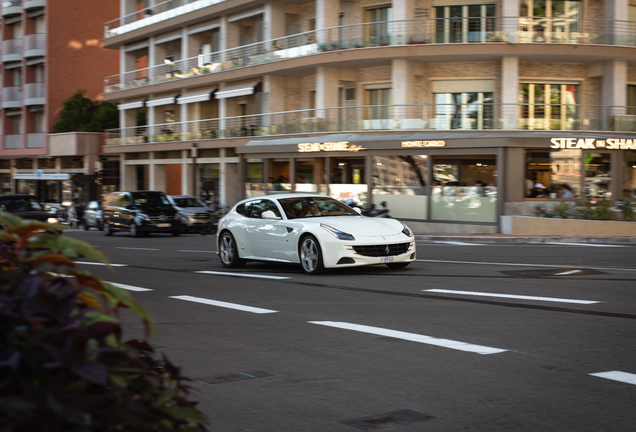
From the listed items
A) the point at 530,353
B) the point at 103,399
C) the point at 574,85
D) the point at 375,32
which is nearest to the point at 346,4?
the point at 375,32

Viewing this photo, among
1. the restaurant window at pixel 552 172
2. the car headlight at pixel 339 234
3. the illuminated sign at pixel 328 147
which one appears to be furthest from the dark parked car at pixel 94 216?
the car headlight at pixel 339 234

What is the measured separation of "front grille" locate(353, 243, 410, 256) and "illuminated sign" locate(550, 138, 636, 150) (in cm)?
1655

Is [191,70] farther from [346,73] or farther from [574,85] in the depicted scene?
[574,85]

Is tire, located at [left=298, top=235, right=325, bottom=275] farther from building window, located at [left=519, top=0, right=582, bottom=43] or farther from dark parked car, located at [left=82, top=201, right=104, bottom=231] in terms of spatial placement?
dark parked car, located at [left=82, top=201, right=104, bottom=231]

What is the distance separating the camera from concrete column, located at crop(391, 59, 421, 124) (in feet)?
105

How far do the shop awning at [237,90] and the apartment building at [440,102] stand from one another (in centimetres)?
11

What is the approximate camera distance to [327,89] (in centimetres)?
3494

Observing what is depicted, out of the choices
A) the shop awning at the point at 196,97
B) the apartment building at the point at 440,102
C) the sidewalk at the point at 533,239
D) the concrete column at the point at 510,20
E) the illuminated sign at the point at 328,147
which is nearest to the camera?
the sidewalk at the point at 533,239

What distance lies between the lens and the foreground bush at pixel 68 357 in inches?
83.0

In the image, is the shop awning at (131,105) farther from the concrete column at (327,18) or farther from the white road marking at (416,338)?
the white road marking at (416,338)

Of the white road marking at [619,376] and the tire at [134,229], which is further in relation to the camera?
the tire at [134,229]

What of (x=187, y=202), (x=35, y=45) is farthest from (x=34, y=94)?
(x=187, y=202)

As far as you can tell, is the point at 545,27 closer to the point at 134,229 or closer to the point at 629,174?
the point at 629,174

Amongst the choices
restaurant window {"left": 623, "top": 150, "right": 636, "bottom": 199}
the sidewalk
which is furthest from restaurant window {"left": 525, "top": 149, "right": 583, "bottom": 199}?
the sidewalk
